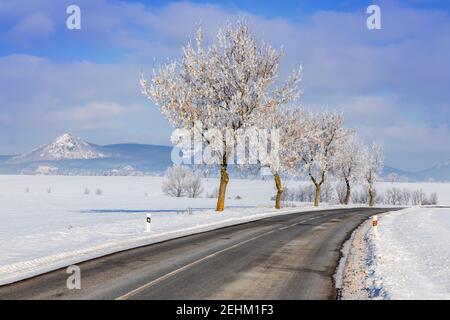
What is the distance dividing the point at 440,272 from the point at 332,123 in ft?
154

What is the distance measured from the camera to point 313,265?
43.9ft

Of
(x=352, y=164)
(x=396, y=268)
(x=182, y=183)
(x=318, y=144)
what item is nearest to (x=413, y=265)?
(x=396, y=268)

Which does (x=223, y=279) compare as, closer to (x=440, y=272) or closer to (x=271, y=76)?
(x=440, y=272)

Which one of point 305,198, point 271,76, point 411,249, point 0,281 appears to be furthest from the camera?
point 305,198

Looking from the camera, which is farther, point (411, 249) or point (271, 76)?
point (271, 76)

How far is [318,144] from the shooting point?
185ft

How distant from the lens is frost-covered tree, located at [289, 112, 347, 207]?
53156 mm

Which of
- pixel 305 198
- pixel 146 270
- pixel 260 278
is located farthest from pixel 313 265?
pixel 305 198

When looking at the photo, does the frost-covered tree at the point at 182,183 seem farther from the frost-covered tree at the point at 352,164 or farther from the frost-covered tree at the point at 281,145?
the frost-covered tree at the point at 281,145

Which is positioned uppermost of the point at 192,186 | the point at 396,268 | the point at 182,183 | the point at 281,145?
the point at 281,145

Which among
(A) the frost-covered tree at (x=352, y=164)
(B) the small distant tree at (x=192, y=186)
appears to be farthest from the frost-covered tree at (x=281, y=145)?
(B) the small distant tree at (x=192, y=186)

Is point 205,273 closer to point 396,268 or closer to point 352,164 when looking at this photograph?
point 396,268

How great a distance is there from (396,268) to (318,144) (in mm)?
44446

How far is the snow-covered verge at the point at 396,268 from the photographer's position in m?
9.92
